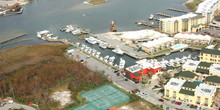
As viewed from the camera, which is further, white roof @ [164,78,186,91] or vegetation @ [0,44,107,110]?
vegetation @ [0,44,107,110]

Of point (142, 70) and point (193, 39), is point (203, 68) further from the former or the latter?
point (193, 39)

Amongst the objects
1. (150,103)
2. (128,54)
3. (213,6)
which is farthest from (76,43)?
(213,6)

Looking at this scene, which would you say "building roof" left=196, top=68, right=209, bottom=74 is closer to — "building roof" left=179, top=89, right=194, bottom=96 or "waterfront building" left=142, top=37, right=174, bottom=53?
"building roof" left=179, top=89, right=194, bottom=96

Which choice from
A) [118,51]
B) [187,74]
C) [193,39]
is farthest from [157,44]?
[187,74]

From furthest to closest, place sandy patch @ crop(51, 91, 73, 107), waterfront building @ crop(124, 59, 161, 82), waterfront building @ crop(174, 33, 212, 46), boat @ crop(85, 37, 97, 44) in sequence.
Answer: boat @ crop(85, 37, 97, 44)
waterfront building @ crop(174, 33, 212, 46)
waterfront building @ crop(124, 59, 161, 82)
sandy patch @ crop(51, 91, 73, 107)

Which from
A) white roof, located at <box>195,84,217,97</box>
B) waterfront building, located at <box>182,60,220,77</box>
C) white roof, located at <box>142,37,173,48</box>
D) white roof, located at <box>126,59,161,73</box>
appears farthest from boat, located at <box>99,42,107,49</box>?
white roof, located at <box>195,84,217,97</box>

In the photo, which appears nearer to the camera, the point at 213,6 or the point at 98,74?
the point at 98,74

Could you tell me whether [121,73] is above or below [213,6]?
below

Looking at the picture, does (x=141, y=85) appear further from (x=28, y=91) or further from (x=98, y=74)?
(x=28, y=91)
